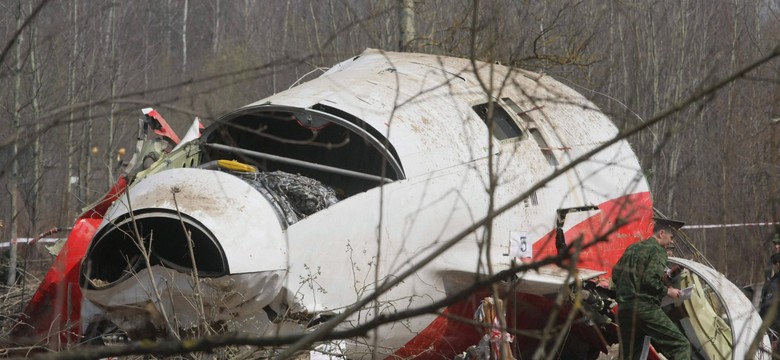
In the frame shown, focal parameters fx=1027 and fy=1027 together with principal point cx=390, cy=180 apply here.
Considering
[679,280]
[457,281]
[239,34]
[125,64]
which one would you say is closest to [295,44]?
[125,64]

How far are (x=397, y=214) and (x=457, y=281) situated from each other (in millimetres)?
604

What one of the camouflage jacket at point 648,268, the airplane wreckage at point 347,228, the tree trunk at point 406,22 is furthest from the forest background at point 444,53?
the airplane wreckage at point 347,228

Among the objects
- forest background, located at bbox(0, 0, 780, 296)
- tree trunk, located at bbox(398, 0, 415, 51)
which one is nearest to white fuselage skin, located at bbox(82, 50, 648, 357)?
forest background, located at bbox(0, 0, 780, 296)

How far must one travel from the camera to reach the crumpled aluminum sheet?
6508 mm

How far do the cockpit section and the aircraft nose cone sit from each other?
21.6 inches

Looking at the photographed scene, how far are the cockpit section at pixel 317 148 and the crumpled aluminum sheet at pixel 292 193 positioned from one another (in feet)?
0.40

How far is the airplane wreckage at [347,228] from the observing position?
6164 mm

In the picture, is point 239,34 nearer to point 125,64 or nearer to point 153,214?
point 125,64

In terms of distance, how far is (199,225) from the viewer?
237 inches

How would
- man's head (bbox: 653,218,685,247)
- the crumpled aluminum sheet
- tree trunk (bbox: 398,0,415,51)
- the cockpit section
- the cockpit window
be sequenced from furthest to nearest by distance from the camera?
1. tree trunk (bbox: 398,0,415,51)
2. man's head (bbox: 653,218,685,247)
3. the cockpit window
4. the cockpit section
5. the crumpled aluminum sheet

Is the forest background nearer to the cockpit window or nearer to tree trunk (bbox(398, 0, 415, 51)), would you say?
tree trunk (bbox(398, 0, 415, 51))

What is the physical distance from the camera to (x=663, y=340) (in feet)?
25.7

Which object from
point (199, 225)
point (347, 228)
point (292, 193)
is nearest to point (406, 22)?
point (292, 193)

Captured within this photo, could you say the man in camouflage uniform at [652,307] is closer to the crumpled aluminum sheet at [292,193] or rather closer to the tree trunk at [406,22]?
the crumpled aluminum sheet at [292,193]
